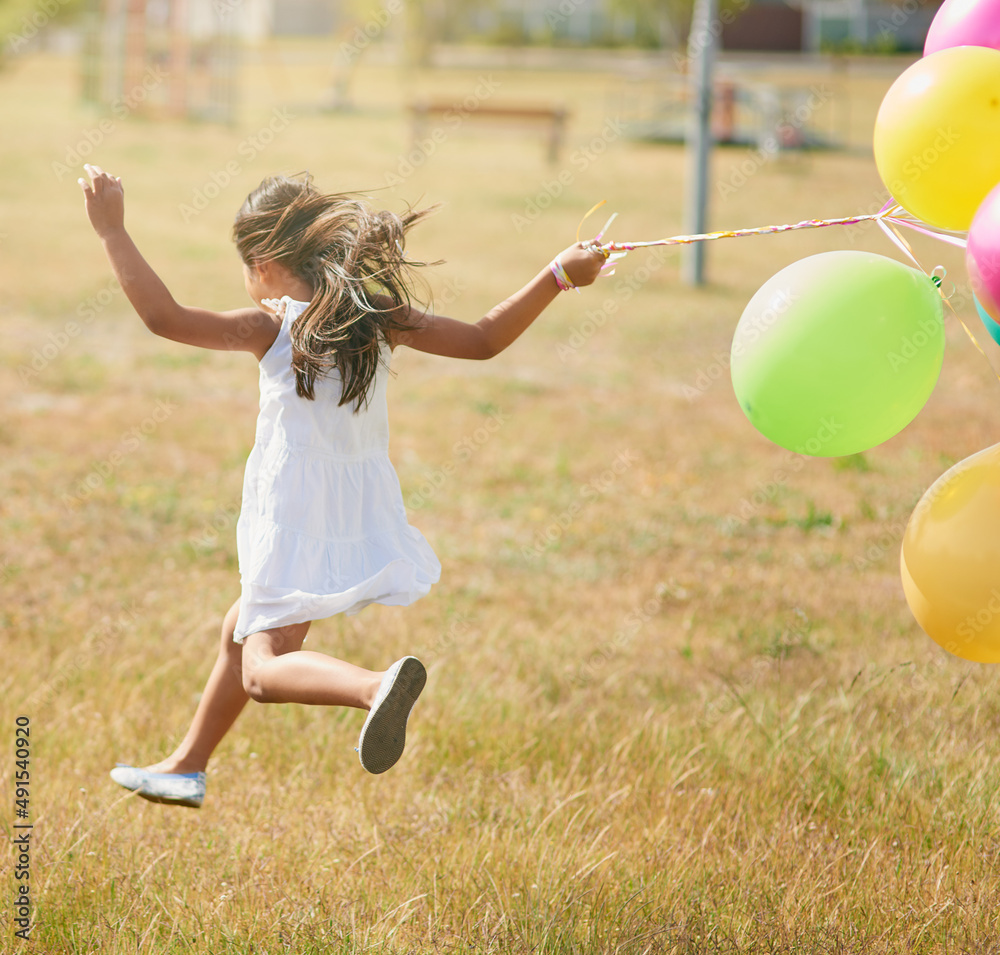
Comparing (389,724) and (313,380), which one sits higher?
(313,380)

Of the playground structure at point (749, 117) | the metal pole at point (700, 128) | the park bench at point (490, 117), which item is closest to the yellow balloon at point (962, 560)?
the metal pole at point (700, 128)

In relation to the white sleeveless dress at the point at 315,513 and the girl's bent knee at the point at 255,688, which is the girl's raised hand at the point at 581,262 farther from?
the girl's bent knee at the point at 255,688

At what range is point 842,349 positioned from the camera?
243 cm

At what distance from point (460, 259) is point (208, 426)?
6.62 m

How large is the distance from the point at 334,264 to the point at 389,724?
3.62 feet

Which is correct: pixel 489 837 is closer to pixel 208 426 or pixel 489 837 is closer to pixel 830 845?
pixel 830 845

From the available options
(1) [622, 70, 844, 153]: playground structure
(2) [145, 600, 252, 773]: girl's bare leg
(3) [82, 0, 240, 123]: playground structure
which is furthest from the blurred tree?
(2) [145, 600, 252, 773]: girl's bare leg

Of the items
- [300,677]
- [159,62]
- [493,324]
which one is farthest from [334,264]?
[159,62]

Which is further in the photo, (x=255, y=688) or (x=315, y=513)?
(x=315, y=513)

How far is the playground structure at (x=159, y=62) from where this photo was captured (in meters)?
26.1

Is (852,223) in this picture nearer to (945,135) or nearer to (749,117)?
(945,135)

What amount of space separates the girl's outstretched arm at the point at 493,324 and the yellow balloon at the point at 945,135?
0.74 metres

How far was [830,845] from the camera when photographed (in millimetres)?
3105

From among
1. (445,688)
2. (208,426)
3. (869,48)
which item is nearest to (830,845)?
(445,688)
